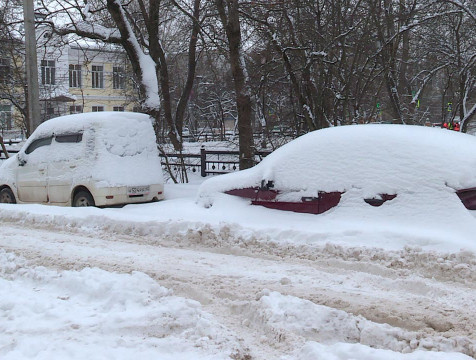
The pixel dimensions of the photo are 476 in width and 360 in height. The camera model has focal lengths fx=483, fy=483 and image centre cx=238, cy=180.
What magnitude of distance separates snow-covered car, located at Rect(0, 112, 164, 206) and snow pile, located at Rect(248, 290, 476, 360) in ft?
19.5

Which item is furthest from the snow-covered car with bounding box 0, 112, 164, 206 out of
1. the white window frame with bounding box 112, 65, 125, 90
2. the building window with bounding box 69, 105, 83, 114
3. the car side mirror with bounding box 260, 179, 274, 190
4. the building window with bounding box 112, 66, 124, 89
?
the building window with bounding box 69, 105, 83, 114

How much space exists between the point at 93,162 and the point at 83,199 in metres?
0.81

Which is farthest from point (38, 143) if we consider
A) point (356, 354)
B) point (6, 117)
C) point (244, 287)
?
point (6, 117)

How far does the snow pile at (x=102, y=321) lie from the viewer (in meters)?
3.46

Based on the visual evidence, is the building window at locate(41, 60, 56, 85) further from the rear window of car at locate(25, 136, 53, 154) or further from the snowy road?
the snowy road

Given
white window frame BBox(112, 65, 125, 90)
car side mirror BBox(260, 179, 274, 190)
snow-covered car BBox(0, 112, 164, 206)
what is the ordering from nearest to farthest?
car side mirror BBox(260, 179, 274, 190), snow-covered car BBox(0, 112, 164, 206), white window frame BBox(112, 65, 125, 90)

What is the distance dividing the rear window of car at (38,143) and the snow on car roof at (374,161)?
5447mm

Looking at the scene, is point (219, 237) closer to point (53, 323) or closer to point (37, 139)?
point (53, 323)

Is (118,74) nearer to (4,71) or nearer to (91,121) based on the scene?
(4,71)

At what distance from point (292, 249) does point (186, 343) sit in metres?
2.62

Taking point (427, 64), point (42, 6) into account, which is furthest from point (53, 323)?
point (427, 64)

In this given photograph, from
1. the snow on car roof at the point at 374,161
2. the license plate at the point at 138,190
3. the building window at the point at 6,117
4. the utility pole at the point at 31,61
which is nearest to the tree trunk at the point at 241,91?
the license plate at the point at 138,190

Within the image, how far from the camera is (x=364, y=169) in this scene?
6.31 m

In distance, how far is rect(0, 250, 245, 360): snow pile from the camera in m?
3.46
